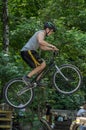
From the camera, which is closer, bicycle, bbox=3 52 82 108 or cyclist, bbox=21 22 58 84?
cyclist, bbox=21 22 58 84

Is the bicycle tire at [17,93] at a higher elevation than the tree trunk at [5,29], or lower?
lower

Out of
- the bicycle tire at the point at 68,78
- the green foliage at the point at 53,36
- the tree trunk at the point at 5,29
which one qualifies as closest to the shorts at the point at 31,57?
the bicycle tire at the point at 68,78

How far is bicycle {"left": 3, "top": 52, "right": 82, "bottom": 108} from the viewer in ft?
32.6

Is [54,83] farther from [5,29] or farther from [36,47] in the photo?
[5,29]

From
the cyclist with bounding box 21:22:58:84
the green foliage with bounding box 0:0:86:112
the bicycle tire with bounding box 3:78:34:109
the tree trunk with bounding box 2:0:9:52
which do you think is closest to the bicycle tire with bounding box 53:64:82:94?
the cyclist with bounding box 21:22:58:84

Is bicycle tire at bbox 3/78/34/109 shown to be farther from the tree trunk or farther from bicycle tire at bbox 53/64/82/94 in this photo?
the tree trunk

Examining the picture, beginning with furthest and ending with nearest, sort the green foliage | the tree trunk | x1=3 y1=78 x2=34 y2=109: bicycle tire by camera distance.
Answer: the tree trunk
the green foliage
x1=3 y1=78 x2=34 y2=109: bicycle tire

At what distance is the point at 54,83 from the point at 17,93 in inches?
39.8

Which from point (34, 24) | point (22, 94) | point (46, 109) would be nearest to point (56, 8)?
point (34, 24)

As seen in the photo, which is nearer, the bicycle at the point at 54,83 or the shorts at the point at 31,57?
the shorts at the point at 31,57

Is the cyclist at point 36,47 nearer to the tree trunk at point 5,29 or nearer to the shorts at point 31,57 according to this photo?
the shorts at point 31,57

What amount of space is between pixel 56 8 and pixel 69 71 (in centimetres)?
903

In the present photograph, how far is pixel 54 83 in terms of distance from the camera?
1013 cm

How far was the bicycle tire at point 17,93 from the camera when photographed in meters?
10.2
